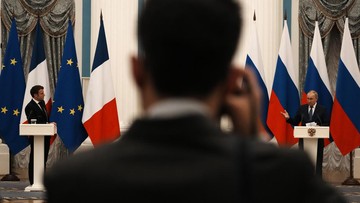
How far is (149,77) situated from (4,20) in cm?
1434

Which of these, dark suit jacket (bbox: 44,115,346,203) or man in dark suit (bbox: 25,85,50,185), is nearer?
dark suit jacket (bbox: 44,115,346,203)

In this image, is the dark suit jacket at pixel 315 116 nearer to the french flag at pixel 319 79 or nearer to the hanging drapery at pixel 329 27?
the french flag at pixel 319 79

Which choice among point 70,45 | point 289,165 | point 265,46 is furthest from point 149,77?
point 265,46

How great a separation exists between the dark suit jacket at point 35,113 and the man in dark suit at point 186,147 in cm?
1123

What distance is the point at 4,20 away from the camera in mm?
15367

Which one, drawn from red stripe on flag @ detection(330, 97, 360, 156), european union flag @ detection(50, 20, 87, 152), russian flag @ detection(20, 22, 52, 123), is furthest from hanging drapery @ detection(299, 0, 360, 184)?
russian flag @ detection(20, 22, 52, 123)

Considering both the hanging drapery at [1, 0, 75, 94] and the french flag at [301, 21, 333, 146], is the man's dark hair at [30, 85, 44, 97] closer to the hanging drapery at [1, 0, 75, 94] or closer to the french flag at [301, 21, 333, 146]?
the hanging drapery at [1, 0, 75, 94]

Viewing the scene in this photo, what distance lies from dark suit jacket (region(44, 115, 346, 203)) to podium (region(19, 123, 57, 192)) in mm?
11069

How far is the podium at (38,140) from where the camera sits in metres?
12.3

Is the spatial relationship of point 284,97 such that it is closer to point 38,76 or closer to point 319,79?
point 319,79

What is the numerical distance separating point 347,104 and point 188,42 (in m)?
12.2

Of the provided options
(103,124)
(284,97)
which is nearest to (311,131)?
(284,97)

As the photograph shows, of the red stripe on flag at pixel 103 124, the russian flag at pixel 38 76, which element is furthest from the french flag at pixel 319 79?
the russian flag at pixel 38 76

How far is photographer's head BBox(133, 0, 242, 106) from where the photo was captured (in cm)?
134
